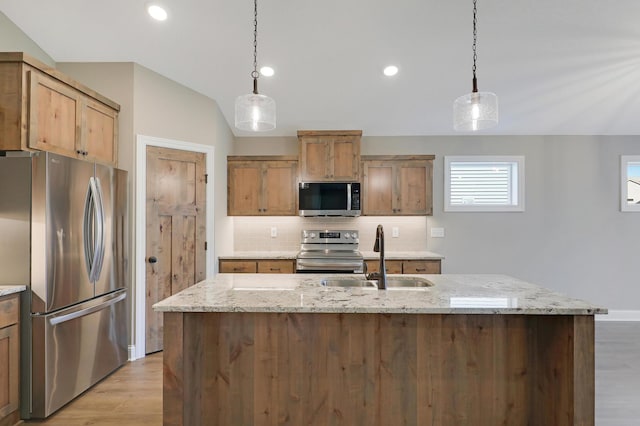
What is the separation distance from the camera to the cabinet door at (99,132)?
289 cm

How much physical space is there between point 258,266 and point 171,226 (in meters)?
1.08

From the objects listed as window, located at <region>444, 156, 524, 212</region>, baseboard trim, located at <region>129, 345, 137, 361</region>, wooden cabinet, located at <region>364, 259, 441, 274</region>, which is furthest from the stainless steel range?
baseboard trim, located at <region>129, 345, 137, 361</region>

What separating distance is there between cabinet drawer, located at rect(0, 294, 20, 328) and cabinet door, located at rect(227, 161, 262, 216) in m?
2.36

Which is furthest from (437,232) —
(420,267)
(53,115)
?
(53,115)

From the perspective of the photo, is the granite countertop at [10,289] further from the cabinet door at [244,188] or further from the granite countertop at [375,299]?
the cabinet door at [244,188]

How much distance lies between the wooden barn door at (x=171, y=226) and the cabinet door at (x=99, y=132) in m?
0.33

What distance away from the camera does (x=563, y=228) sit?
14.7 ft

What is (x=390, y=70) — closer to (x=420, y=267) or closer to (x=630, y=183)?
(x=420, y=267)

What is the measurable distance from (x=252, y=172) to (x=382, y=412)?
10.6 feet

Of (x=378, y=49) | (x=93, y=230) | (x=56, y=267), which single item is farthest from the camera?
(x=378, y=49)

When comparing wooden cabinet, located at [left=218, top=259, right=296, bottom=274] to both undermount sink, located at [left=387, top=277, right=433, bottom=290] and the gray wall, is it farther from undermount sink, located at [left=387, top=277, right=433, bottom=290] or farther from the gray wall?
the gray wall

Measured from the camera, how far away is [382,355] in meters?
1.87

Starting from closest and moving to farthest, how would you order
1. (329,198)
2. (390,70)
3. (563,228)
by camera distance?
(390,70), (329,198), (563,228)

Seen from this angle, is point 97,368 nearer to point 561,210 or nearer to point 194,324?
point 194,324
